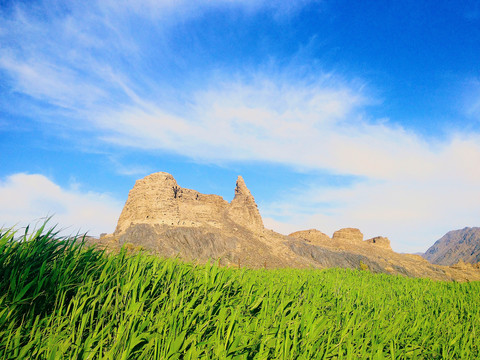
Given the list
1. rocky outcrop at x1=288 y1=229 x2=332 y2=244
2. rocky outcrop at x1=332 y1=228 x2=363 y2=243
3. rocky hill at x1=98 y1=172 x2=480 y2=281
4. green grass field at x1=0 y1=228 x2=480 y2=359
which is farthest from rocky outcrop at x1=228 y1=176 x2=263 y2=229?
green grass field at x1=0 y1=228 x2=480 y2=359

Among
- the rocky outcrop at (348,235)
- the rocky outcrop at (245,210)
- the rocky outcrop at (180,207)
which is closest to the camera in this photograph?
the rocky outcrop at (180,207)

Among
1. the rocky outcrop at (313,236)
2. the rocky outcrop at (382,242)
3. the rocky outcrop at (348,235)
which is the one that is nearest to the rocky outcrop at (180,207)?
the rocky outcrop at (313,236)

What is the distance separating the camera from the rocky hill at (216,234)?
56.7m

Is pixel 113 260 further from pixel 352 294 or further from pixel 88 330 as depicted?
pixel 352 294

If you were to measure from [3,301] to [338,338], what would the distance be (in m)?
4.43

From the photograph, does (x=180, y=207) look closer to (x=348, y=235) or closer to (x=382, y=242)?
(x=348, y=235)

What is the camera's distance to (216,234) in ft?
209

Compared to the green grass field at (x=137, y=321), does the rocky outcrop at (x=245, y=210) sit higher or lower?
higher

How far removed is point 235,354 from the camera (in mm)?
2969

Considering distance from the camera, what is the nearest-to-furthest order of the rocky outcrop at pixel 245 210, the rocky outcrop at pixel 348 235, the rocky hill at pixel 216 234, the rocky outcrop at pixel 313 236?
the rocky hill at pixel 216 234 → the rocky outcrop at pixel 245 210 → the rocky outcrop at pixel 313 236 → the rocky outcrop at pixel 348 235

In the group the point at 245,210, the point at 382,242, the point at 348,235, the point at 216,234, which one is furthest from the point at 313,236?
the point at 216,234

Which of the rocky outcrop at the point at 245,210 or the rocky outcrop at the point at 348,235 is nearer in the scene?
the rocky outcrop at the point at 245,210

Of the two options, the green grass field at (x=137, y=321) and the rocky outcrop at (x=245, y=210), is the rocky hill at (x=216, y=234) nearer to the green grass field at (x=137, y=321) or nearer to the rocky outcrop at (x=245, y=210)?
the rocky outcrop at (x=245, y=210)

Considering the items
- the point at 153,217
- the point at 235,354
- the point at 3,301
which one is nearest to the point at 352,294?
the point at 235,354
